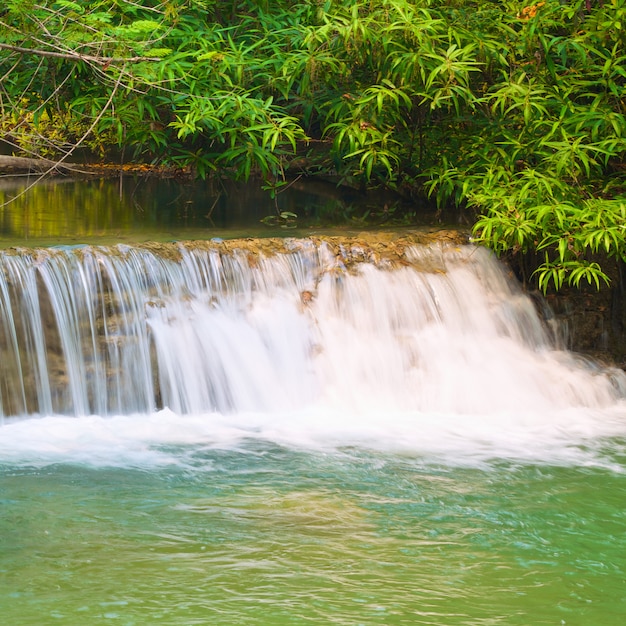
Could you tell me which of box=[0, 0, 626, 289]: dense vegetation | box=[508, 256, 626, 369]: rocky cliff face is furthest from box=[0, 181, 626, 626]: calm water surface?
box=[0, 0, 626, 289]: dense vegetation

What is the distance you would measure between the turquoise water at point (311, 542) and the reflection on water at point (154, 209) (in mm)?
2716

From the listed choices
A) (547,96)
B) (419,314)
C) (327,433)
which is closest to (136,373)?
(327,433)

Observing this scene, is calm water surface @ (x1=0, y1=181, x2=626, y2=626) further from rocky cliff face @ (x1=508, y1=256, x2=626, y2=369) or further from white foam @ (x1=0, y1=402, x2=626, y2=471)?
rocky cliff face @ (x1=508, y1=256, x2=626, y2=369)

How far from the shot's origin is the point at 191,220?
858cm

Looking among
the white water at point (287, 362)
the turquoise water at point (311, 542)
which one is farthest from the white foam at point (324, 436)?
the turquoise water at point (311, 542)

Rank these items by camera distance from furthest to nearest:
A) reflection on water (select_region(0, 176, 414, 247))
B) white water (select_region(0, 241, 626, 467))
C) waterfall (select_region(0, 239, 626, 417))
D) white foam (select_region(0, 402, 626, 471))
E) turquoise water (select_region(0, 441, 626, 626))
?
reflection on water (select_region(0, 176, 414, 247))
waterfall (select_region(0, 239, 626, 417))
white water (select_region(0, 241, 626, 467))
white foam (select_region(0, 402, 626, 471))
turquoise water (select_region(0, 441, 626, 626))

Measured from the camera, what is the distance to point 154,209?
9266mm

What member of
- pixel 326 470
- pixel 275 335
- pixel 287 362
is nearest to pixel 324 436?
pixel 326 470

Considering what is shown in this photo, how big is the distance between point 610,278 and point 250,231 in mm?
2769

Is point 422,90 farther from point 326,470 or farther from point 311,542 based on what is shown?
point 311,542

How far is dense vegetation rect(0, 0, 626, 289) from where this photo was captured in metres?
7.04

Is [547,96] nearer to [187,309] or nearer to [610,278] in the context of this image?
[610,278]

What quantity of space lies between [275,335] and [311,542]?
2766 mm

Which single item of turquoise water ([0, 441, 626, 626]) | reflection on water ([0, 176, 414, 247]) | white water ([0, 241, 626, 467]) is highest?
reflection on water ([0, 176, 414, 247])
